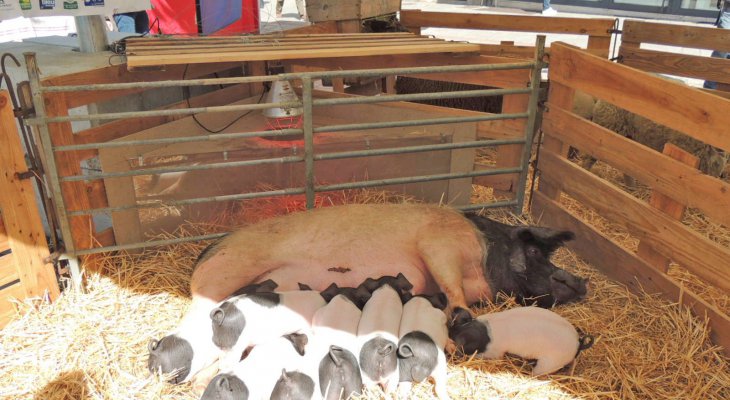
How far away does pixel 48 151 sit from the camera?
11.5ft

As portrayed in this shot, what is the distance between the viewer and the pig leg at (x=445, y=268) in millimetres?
3539

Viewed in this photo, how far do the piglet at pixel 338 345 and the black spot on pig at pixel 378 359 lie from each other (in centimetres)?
5

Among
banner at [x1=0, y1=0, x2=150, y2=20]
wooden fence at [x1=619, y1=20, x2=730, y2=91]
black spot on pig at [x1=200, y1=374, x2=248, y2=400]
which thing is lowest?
black spot on pig at [x1=200, y1=374, x2=248, y2=400]

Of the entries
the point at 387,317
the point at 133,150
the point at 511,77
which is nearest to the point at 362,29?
the point at 511,77

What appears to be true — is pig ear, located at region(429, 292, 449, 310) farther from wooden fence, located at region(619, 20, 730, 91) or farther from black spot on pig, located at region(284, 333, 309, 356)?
wooden fence, located at region(619, 20, 730, 91)

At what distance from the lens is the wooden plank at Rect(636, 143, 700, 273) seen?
347cm

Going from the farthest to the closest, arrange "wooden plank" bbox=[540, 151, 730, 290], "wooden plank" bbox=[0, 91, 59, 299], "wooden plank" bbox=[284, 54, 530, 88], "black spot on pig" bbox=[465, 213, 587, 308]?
"wooden plank" bbox=[284, 54, 530, 88]
"black spot on pig" bbox=[465, 213, 587, 308]
"wooden plank" bbox=[0, 91, 59, 299]
"wooden plank" bbox=[540, 151, 730, 290]

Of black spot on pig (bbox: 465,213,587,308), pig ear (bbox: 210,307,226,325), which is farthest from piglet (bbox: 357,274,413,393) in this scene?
black spot on pig (bbox: 465,213,587,308)

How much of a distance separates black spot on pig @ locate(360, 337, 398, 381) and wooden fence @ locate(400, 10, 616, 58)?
3.89m

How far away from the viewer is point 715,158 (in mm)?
5004

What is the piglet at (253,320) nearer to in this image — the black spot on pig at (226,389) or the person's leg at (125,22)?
the black spot on pig at (226,389)

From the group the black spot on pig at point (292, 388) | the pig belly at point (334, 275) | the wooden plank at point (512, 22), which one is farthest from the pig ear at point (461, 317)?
the wooden plank at point (512, 22)

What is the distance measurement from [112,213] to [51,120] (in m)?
0.80

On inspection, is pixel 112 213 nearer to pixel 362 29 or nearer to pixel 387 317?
pixel 387 317
